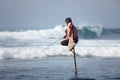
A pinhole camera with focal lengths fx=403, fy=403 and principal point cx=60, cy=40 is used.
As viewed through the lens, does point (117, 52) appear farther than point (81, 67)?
Yes

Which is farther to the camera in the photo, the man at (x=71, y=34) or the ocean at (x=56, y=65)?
the ocean at (x=56, y=65)

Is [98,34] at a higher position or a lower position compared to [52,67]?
higher

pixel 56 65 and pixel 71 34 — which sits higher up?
pixel 71 34

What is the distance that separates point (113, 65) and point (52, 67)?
8.68 feet

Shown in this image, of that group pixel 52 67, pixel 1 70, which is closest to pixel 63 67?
pixel 52 67

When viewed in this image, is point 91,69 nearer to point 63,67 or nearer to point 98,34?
point 63,67

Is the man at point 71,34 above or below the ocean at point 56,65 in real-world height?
above

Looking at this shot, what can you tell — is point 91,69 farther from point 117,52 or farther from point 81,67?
point 117,52

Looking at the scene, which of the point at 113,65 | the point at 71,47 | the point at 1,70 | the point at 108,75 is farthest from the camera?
the point at 113,65

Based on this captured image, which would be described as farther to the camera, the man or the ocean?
the ocean

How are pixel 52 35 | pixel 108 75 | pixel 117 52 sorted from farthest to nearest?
pixel 52 35 → pixel 117 52 → pixel 108 75

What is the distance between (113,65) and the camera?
55.8 feet

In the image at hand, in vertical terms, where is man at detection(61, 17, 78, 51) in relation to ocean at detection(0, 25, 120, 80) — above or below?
above

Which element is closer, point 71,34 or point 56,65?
point 71,34
